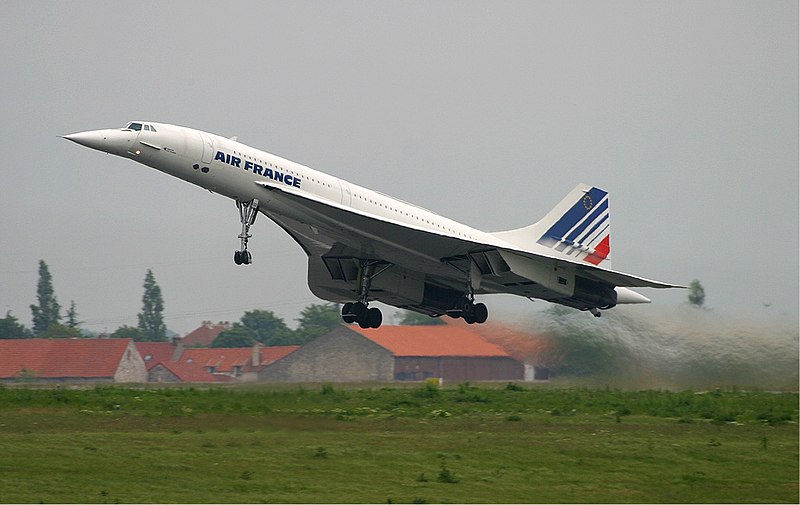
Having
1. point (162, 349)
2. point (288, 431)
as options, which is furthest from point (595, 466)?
point (162, 349)

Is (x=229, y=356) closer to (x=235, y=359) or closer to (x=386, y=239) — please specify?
(x=235, y=359)

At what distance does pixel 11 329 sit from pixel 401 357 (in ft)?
A: 44.3

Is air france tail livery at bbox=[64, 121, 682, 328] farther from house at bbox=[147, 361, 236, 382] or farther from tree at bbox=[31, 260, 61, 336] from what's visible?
tree at bbox=[31, 260, 61, 336]

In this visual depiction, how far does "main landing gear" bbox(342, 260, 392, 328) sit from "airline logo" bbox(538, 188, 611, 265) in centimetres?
411

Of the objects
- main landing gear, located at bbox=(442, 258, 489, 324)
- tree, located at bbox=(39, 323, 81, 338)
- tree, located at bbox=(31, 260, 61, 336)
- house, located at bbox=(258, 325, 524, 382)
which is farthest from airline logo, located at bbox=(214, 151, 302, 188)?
tree, located at bbox=(31, 260, 61, 336)

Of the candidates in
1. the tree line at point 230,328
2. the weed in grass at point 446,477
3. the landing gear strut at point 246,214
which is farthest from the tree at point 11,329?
the weed in grass at point 446,477

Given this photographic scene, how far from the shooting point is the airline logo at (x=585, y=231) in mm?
26625

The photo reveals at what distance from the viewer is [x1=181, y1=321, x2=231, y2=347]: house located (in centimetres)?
3400

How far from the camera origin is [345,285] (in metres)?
26.5

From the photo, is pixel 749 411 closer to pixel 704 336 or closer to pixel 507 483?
pixel 704 336

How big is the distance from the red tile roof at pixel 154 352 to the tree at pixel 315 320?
13.5 ft

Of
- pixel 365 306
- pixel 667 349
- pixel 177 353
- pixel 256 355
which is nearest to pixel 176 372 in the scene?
pixel 177 353

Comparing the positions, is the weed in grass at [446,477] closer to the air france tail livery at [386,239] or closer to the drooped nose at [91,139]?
the air france tail livery at [386,239]

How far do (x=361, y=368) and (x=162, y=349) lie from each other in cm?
709
